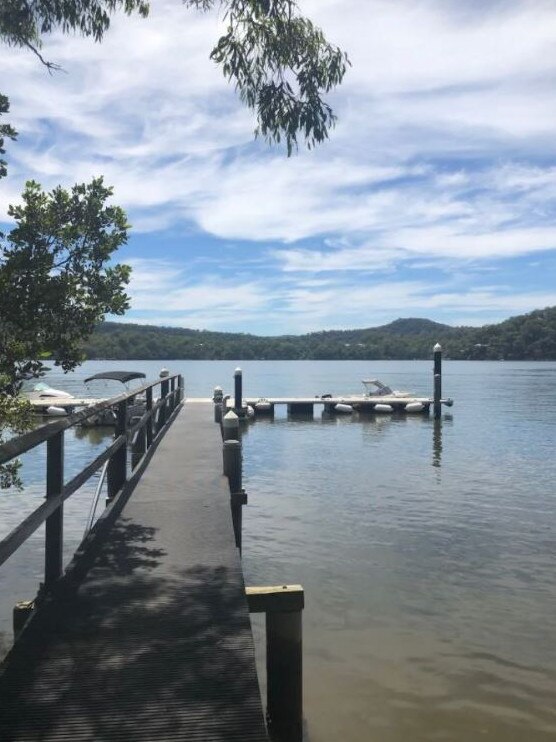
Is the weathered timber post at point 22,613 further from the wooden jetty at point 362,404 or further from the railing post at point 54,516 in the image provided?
the wooden jetty at point 362,404

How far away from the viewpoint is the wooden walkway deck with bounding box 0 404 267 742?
10.7ft

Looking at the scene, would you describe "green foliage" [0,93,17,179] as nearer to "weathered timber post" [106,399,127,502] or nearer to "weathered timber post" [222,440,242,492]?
"weathered timber post" [106,399,127,502]

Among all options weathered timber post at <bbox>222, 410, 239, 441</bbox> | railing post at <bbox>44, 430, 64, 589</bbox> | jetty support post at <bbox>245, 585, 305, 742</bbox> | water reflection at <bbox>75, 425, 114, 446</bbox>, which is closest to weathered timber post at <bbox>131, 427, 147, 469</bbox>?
weathered timber post at <bbox>222, 410, 239, 441</bbox>

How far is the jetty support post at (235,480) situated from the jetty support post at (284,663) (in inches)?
166

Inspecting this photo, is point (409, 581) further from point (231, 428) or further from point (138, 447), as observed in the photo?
point (138, 447)

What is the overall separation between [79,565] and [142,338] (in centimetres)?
16439

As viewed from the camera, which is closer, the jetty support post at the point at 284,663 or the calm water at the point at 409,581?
the jetty support post at the point at 284,663

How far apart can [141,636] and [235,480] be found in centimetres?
541

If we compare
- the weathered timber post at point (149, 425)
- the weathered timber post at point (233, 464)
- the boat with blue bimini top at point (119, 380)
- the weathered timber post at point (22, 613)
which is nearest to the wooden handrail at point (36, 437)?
the weathered timber post at point (22, 613)

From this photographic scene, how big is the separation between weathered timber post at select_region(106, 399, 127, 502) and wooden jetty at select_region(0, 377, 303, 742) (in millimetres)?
59

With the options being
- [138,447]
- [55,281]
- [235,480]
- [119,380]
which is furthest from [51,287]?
[119,380]

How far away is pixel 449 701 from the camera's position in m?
6.49

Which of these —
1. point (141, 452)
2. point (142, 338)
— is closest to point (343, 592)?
point (141, 452)

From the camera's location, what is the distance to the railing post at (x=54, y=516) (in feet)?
15.1
